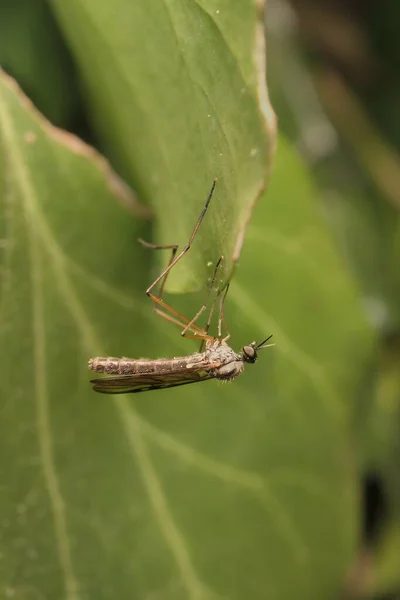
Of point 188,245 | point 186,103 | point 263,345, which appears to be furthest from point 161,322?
point 186,103

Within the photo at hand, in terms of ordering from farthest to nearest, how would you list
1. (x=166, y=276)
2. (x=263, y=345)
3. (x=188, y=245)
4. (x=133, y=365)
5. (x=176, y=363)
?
1. (x=263, y=345)
2. (x=176, y=363)
3. (x=133, y=365)
4. (x=166, y=276)
5. (x=188, y=245)

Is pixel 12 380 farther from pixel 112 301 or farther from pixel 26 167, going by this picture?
pixel 26 167

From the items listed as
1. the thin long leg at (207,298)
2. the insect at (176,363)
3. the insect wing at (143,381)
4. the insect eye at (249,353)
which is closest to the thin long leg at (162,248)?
the insect at (176,363)

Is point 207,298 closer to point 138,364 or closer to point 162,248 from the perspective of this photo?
point 162,248

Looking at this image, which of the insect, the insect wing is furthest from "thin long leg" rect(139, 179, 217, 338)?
the insect wing

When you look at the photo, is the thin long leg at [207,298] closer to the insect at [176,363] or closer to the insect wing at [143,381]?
the insect at [176,363]

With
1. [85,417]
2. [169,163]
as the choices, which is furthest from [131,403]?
[169,163]

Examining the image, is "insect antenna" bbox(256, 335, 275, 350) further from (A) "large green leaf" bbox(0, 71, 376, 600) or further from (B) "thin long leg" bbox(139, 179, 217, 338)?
(B) "thin long leg" bbox(139, 179, 217, 338)
